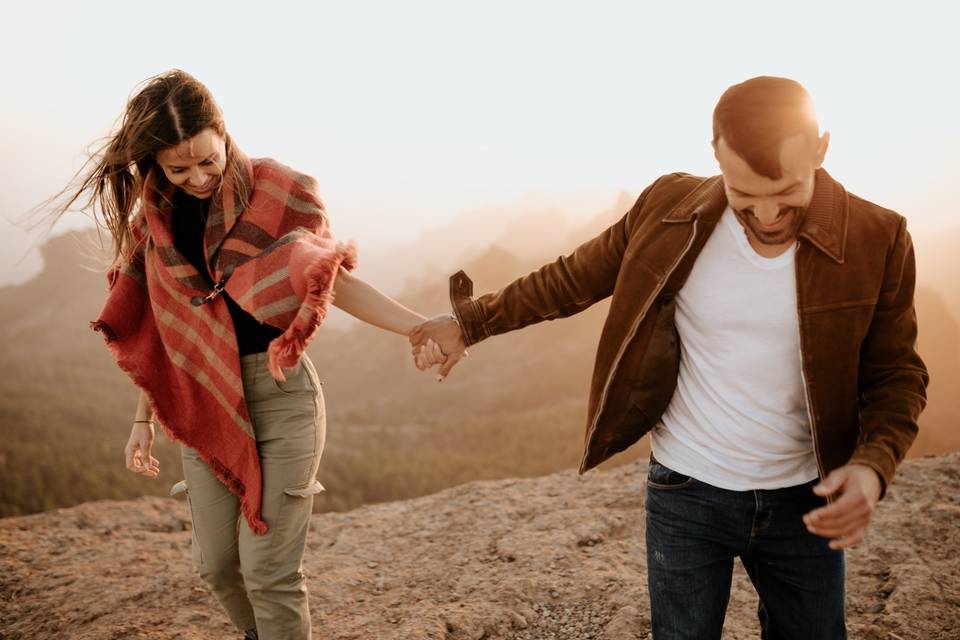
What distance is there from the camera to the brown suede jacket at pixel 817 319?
5.26 feet

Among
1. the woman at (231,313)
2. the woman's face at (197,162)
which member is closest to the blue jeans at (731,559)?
the woman at (231,313)

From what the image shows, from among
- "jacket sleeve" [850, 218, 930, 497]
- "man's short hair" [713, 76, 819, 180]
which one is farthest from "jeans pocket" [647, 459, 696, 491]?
"man's short hair" [713, 76, 819, 180]

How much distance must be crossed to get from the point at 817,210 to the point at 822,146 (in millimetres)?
145

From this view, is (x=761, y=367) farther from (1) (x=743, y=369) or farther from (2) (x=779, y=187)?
(2) (x=779, y=187)

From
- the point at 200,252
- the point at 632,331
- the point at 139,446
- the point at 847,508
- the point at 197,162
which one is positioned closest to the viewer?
the point at 847,508

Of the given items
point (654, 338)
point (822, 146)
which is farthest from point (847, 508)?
point (822, 146)

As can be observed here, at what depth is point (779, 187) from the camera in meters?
1.54

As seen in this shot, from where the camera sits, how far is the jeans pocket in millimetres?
1781

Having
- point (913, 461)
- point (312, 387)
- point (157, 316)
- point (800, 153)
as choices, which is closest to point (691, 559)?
point (800, 153)

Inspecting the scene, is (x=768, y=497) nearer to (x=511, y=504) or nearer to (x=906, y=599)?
(x=906, y=599)

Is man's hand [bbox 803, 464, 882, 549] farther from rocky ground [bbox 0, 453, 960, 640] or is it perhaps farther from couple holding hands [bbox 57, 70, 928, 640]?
rocky ground [bbox 0, 453, 960, 640]

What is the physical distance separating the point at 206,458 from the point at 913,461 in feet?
14.5

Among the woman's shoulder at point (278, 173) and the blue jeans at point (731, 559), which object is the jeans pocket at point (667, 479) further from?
the woman's shoulder at point (278, 173)

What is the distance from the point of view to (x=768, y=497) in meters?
1.71
